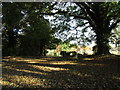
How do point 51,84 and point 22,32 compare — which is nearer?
point 51,84

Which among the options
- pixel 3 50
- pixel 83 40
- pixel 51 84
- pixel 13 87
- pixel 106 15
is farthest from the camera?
pixel 3 50

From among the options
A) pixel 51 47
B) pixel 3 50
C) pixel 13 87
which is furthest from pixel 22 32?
pixel 13 87

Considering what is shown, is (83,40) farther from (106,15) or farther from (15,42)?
(15,42)

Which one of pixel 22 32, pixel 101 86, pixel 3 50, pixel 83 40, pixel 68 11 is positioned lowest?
pixel 101 86

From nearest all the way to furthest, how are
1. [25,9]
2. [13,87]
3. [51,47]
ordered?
[13,87] → [25,9] → [51,47]

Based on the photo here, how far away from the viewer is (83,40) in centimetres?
1520

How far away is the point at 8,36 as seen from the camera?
61.4 ft

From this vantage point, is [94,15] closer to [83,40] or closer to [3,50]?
[83,40]

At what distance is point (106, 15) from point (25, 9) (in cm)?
806

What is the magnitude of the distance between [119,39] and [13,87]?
8662mm

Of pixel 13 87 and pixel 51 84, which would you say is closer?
pixel 13 87

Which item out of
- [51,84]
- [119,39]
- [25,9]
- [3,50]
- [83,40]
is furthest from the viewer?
[3,50]

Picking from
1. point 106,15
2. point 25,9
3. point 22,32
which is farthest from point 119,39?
point 22,32

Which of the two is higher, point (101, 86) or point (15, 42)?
point (15, 42)
